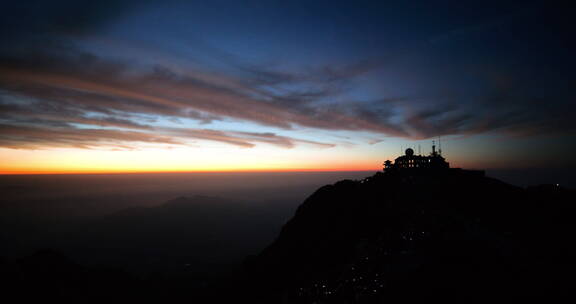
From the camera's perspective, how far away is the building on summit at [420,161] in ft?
159

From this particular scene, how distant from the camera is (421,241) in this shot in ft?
77.8

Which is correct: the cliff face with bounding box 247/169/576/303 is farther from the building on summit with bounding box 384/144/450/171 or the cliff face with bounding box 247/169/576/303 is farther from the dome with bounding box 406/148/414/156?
the dome with bounding box 406/148/414/156

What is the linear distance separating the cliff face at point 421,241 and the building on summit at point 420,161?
2.83 metres

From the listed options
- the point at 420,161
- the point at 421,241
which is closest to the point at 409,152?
the point at 420,161

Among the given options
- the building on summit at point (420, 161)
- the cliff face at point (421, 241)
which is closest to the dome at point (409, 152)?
the building on summit at point (420, 161)

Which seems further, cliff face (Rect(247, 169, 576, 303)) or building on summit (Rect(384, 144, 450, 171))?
building on summit (Rect(384, 144, 450, 171))

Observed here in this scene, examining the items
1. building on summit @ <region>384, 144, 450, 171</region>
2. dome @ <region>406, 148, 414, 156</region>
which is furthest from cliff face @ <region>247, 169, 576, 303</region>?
dome @ <region>406, 148, 414, 156</region>

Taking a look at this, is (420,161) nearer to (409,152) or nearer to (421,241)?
(409,152)

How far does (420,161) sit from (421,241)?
30628 millimetres

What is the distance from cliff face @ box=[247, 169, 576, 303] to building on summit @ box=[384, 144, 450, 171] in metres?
2.83

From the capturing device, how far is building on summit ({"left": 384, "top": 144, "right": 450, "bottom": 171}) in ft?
159

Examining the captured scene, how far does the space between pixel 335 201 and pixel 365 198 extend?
757 centimetres

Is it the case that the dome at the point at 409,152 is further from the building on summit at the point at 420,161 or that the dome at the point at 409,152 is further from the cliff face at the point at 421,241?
the cliff face at the point at 421,241

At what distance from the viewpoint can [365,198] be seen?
4247 cm
